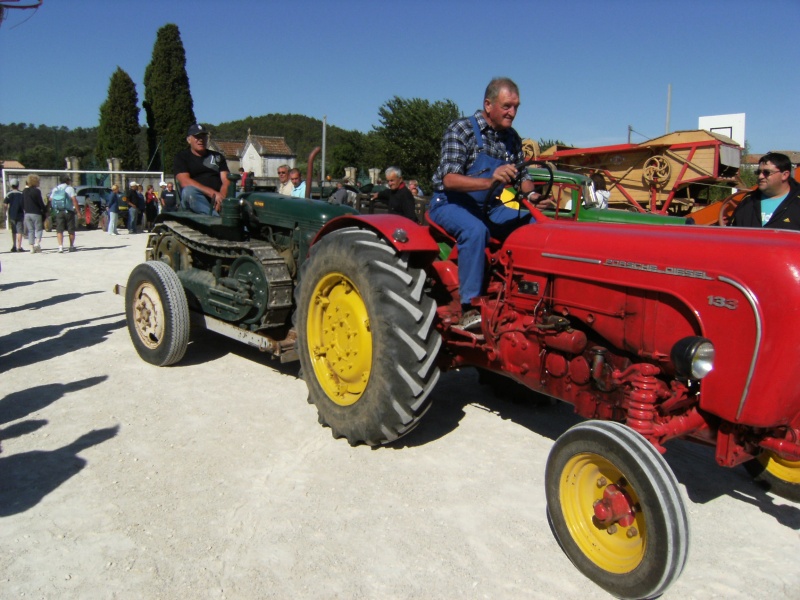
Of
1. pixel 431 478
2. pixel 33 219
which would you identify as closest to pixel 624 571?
pixel 431 478

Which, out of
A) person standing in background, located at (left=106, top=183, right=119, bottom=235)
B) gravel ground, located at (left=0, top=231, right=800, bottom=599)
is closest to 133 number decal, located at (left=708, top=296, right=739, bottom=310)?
gravel ground, located at (left=0, top=231, right=800, bottom=599)

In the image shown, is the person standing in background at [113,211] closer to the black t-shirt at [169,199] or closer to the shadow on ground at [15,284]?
the black t-shirt at [169,199]

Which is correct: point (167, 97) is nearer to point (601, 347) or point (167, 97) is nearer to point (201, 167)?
point (201, 167)

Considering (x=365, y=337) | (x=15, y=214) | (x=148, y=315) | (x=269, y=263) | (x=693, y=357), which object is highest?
(x=15, y=214)

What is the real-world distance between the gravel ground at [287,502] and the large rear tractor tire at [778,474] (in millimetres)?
86

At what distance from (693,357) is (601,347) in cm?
70

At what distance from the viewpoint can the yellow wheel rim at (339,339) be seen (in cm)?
404

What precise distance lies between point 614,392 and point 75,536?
2717 mm

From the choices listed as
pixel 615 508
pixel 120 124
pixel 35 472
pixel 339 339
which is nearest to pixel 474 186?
pixel 339 339

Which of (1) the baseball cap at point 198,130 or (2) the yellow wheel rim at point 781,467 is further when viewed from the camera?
(1) the baseball cap at point 198,130

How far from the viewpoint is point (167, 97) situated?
39.0 metres

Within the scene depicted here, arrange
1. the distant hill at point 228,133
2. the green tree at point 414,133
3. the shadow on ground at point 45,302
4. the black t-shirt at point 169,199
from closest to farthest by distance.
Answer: the shadow on ground at point 45,302 → the black t-shirt at point 169,199 → the green tree at point 414,133 → the distant hill at point 228,133

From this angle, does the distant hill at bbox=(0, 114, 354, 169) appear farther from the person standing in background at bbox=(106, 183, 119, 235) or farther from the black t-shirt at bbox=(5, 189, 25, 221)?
the black t-shirt at bbox=(5, 189, 25, 221)

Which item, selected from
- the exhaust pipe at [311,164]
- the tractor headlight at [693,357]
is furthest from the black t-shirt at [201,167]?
the tractor headlight at [693,357]
